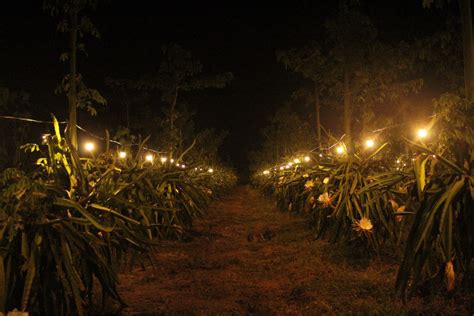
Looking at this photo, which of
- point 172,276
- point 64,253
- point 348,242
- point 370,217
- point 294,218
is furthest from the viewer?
point 294,218

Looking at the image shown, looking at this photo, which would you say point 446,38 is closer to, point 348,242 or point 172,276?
point 348,242

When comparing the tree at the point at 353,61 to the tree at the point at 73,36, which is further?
the tree at the point at 353,61

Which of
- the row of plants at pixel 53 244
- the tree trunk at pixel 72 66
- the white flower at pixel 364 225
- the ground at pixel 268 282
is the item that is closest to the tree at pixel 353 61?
the ground at pixel 268 282

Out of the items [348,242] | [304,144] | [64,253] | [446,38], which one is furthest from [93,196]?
[304,144]

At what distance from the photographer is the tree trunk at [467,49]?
17.8 ft

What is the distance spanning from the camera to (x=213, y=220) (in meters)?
14.2

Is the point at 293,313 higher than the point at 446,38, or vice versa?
the point at 446,38

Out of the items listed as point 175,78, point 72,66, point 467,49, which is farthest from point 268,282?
point 175,78

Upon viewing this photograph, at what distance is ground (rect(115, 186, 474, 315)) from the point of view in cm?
499

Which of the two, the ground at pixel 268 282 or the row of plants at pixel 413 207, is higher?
the row of plants at pixel 413 207

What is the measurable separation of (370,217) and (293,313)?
9.56ft

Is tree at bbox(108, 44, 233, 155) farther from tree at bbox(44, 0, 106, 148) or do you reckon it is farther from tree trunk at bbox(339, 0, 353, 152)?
tree at bbox(44, 0, 106, 148)

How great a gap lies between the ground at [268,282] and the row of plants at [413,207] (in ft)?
1.06

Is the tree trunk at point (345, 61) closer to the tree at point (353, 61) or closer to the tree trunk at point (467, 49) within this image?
the tree at point (353, 61)
